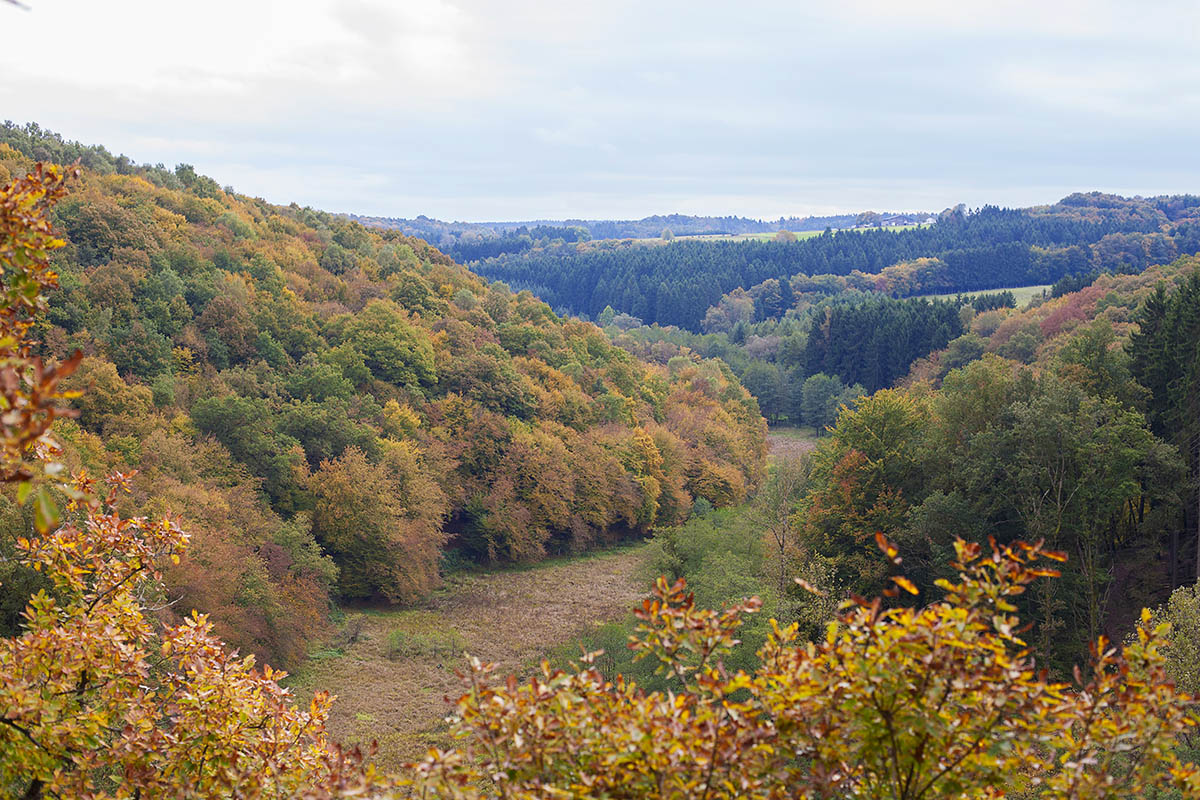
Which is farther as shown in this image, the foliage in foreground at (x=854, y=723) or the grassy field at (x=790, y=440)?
the grassy field at (x=790, y=440)

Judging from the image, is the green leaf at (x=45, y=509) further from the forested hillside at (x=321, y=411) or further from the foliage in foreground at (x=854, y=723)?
the forested hillside at (x=321, y=411)

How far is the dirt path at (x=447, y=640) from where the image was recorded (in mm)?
25336

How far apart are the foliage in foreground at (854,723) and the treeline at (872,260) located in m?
138

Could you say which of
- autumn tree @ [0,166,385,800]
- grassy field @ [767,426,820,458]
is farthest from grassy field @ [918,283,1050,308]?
autumn tree @ [0,166,385,800]

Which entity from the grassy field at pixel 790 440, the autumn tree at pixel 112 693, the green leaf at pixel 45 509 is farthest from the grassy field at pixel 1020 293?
the green leaf at pixel 45 509

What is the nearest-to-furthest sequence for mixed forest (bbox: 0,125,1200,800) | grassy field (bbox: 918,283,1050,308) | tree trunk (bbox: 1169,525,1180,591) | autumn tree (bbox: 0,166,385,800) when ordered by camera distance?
mixed forest (bbox: 0,125,1200,800) < autumn tree (bbox: 0,166,385,800) < tree trunk (bbox: 1169,525,1180,591) < grassy field (bbox: 918,283,1050,308)

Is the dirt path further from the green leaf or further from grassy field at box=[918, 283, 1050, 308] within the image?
grassy field at box=[918, 283, 1050, 308]

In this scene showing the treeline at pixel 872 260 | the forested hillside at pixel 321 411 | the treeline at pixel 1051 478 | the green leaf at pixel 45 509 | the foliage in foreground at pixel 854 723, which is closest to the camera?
the green leaf at pixel 45 509

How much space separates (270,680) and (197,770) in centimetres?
98

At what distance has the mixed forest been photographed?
4.39 metres

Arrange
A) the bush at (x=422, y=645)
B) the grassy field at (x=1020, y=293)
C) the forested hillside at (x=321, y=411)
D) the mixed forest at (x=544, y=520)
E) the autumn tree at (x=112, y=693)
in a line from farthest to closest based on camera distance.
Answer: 1. the grassy field at (x=1020, y=293)
2. the bush at (x=422, y=645)
3. the forested hillside at (x=321, y=411)
4. the autumn tree at (x=112, y=693)
5. the mixed forest at (x=544, y=520)

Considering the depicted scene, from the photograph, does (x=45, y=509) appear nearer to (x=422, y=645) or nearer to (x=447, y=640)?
(x=422, y=645)

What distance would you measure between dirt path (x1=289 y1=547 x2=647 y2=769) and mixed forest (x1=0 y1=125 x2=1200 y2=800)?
A: 1387mm

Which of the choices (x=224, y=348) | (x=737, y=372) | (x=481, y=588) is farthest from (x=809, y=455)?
(x=737, y=372)
